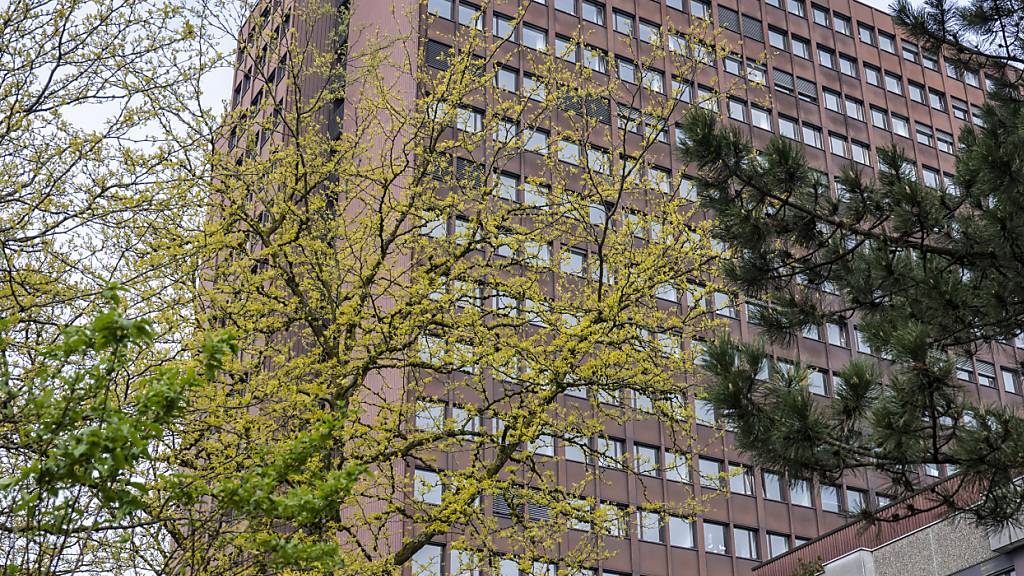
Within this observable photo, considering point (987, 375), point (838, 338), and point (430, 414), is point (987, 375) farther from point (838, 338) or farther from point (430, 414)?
point (430, 414)

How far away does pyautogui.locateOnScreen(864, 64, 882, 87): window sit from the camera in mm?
63750

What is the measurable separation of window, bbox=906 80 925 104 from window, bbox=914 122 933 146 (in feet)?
5.26

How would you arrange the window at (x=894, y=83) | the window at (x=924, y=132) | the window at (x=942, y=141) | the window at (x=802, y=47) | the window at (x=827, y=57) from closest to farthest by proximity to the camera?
the window at (x=802, y=47), the window at (x=827, y=57), the window at (x=924, y=132), the window at (x=942, y=141), the window at (x=894, y=83)

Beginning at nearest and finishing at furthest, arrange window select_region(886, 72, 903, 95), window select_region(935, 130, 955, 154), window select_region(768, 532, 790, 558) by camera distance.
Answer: window select_region(768, 532, 790, 558), window select_region(935, 130, 955, 154), window select_region(886, 72, 903, 95)

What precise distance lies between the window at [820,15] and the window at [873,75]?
3119 mm

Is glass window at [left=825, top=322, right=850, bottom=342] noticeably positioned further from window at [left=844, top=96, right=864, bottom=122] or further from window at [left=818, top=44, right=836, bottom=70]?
window at [left=818, top=44, right=836, bottom=70]

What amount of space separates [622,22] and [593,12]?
1541 millimetres

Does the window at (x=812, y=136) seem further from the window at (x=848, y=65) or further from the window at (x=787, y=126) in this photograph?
the window at (x=848, y=65)

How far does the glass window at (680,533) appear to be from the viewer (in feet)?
148

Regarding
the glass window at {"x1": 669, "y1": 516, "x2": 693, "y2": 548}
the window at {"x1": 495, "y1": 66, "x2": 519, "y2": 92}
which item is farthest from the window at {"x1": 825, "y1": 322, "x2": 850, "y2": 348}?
the window at {"x1": 495, "y1": 66, "x2": 519, "y2": 92}

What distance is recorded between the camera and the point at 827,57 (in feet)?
207

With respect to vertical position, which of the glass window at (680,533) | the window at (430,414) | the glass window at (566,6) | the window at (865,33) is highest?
the window at (865,33)

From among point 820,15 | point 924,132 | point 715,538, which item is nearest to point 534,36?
point 820,15

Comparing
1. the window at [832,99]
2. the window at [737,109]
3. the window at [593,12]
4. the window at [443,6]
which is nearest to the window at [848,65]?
the window at [832,99]
